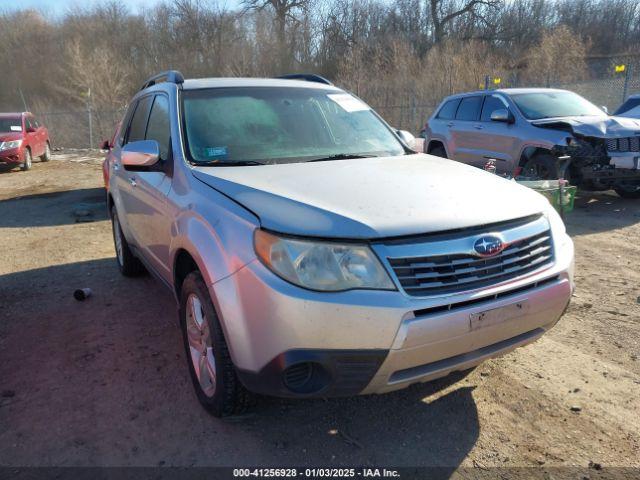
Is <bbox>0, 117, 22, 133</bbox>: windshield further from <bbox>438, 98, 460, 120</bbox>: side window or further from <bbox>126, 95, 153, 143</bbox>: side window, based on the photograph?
<bbox>126, 95, 153, 143</bbox>: side window

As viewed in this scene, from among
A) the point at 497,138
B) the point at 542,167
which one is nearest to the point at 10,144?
the point at 497,138

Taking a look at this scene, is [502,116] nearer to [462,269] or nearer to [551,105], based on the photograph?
[551,105]

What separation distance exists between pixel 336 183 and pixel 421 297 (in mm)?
821

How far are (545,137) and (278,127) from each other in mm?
5474

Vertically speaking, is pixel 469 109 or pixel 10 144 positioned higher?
pixel 469 109

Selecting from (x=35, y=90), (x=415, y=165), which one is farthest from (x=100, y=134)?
(x=35, y=90)

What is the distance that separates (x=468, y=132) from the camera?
895cm

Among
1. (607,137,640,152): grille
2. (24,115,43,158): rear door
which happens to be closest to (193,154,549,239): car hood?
(607,137,640,152): grille

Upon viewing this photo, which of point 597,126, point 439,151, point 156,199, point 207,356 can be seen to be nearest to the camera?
point 207,356

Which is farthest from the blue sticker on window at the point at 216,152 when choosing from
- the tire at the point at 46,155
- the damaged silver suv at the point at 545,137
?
the tire at the point at 46,155

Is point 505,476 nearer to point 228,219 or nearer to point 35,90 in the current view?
point 228,219

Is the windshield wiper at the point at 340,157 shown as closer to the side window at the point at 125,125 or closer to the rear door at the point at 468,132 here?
the side window at the point at 125,125

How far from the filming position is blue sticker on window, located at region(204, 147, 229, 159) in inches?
118

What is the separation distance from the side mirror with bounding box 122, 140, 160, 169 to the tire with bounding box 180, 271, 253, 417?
33.9 inches
